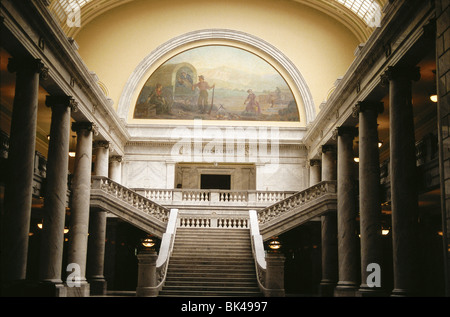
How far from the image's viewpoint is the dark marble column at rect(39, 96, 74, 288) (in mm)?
16875

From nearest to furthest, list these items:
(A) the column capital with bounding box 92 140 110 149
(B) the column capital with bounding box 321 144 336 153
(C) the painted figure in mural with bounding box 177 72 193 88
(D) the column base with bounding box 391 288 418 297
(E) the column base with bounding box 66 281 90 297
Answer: (D) the column base with bounding box 391 288 418 297 < (E) the column base with bounding box 66 281 90 297 < (B) the column capital with bounding box 321 144 336 153 < (A) the column capital with bounding box 92 140 110 149 < (C) the painted figure in mural with bounding box 177 72 193 88

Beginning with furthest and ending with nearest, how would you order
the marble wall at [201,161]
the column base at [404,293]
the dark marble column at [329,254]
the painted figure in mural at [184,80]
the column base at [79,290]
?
the painted figure in mural at [184,80], the marble wall at [201,161], the dark marble column at [329,254], the column base at [79,290], the column base at [404,293]

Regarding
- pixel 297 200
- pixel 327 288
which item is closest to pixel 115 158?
pixel 297 200

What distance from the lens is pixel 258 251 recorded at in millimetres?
20234

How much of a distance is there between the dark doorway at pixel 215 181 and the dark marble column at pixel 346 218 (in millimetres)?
11185

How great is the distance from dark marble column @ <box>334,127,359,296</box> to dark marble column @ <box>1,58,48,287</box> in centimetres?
1098

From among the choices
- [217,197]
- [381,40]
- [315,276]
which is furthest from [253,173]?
[381,40]

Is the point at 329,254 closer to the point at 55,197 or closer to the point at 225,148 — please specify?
the point at 225,148

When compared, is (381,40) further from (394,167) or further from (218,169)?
(218,169)

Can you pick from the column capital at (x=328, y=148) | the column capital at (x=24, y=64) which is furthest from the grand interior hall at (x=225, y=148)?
the column capital at (x=328, y=148)

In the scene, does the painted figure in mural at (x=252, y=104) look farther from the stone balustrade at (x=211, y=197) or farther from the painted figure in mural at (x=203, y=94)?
the stone balustrade at (x=211, y=197)

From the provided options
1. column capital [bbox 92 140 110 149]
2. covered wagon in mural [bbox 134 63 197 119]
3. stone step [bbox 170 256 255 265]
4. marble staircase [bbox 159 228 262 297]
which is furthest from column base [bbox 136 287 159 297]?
covered wagon in mural [bbox 134 63 197 119]

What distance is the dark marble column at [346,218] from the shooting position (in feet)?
64.8

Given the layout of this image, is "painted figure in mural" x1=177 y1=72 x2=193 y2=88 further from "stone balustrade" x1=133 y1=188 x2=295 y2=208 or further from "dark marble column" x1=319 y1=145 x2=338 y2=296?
"dark marble column" x1=319 y1=145 x2=338 y2=296
